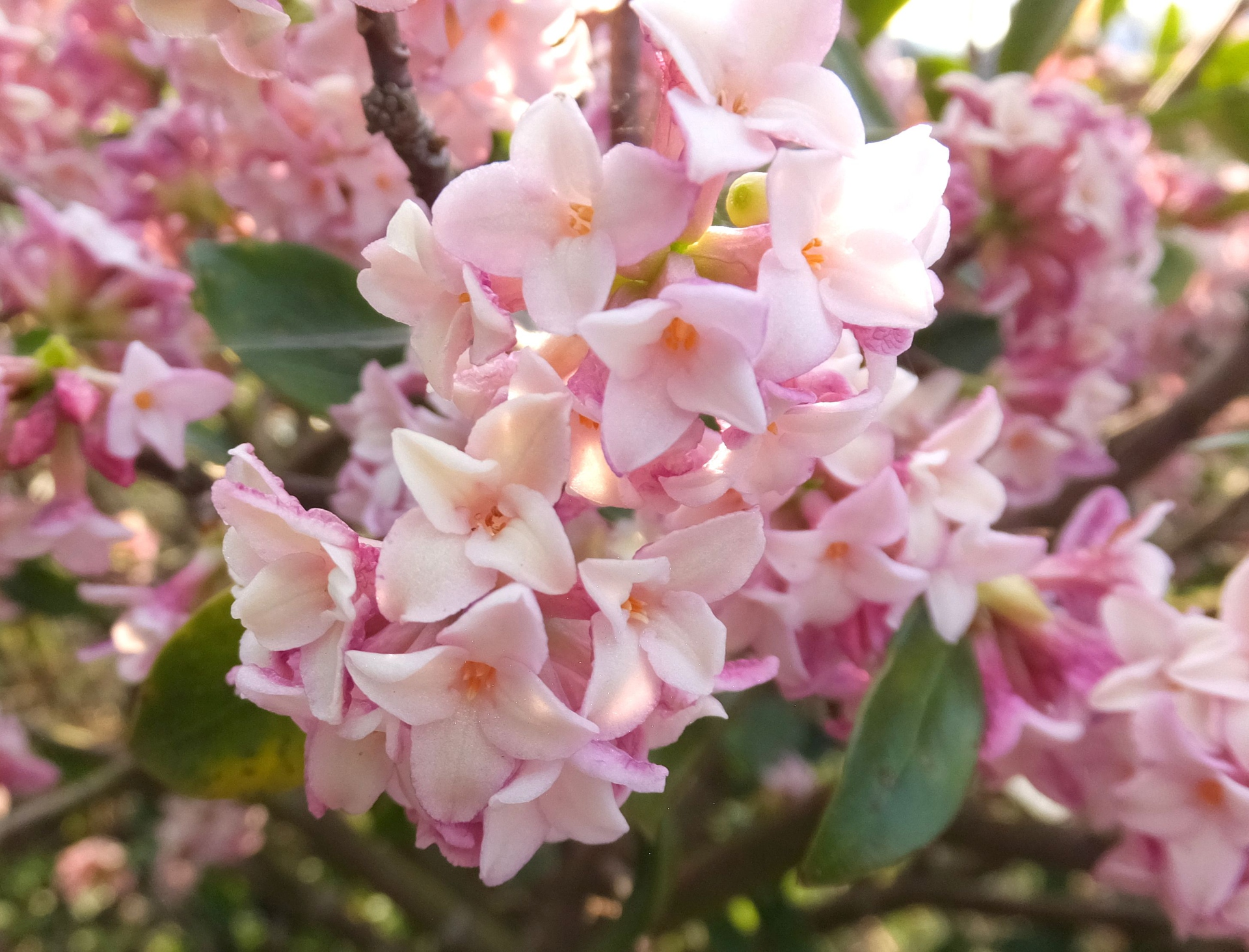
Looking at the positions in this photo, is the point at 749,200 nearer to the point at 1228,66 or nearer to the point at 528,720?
the point at 528,720

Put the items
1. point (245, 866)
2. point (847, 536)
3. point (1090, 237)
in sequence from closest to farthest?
point (847, 536), point (1090, 237), point (245, 866)

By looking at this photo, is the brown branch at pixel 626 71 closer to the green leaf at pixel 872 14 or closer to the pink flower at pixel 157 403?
the pink flower at pixel 157 403

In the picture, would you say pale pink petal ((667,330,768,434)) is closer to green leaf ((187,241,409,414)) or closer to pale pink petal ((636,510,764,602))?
pale pink petal ((636,510,764,602))

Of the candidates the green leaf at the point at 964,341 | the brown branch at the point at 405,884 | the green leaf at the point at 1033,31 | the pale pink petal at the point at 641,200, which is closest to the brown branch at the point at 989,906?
the brown branch at the point at 405,884

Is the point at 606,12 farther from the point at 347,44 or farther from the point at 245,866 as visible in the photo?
the point at 245,866

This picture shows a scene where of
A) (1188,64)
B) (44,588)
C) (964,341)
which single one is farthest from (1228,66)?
(44,588)

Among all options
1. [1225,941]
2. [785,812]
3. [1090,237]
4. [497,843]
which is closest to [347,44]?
[497,843]

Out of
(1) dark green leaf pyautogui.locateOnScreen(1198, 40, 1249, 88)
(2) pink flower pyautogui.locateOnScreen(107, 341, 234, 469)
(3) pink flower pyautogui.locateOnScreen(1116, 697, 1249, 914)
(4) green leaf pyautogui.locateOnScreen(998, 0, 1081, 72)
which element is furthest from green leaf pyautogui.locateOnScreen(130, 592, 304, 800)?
(1) dark green leaf pyautogui.locateOnScreen(1198, 40, 1249, 88)
